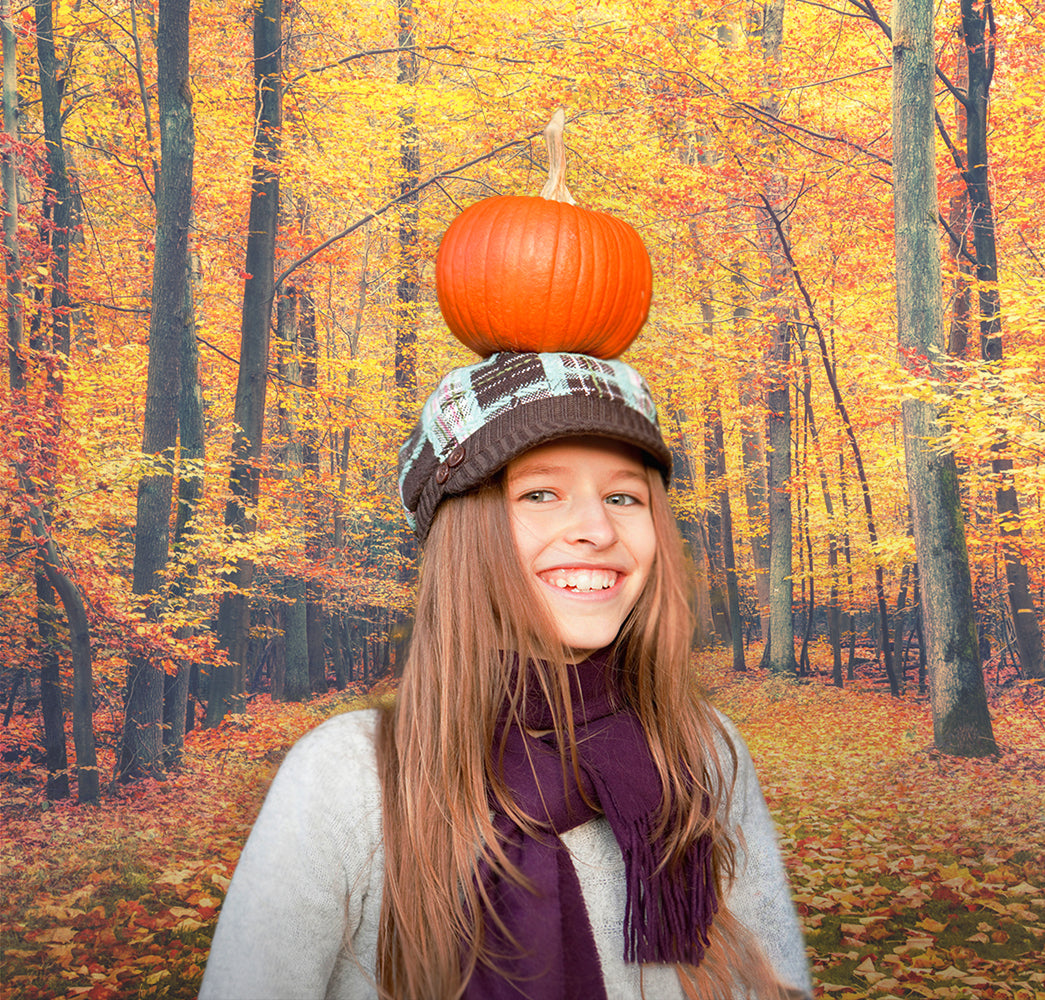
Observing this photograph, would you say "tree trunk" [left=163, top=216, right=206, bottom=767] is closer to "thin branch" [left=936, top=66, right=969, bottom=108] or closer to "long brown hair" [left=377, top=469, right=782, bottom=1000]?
"long brown hair" [left=377, top=469, right=782, bottom=1000]

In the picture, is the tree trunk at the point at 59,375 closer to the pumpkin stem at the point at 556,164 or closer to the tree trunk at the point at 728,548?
the pumpkin stem at the point at 556,164

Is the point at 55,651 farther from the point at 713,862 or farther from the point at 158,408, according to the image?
the point at 713,862

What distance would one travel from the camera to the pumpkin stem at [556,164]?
6.21ft

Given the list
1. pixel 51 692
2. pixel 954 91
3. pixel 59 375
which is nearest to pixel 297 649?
pixel 51 692

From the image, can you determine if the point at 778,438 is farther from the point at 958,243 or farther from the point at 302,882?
the point at 302,882

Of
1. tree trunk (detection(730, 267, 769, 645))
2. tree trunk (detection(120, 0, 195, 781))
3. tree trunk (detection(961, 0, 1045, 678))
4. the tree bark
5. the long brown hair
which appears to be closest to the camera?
the long brown hair

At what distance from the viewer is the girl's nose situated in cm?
148

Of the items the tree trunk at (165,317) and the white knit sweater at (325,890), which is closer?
the white knit sweater at (325,890)

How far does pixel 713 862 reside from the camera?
162cm

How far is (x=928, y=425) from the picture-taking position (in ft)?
19.2

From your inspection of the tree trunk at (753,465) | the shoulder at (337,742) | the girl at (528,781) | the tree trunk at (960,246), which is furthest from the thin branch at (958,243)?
the shoulder at (337,742)

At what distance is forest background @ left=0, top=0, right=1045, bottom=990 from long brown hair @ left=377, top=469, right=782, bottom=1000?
3701 mm

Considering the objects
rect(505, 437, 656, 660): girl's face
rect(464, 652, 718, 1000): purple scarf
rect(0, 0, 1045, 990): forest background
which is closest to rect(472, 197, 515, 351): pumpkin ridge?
rect(505, 437, 656, 660): girl's face

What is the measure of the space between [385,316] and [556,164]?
5.31 metres
